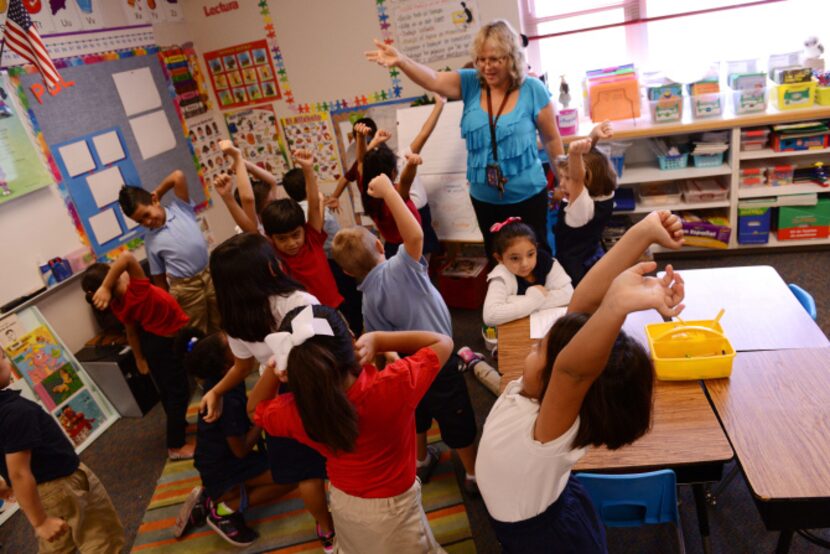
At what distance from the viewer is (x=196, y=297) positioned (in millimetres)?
3477

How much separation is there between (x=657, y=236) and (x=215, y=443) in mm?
1779

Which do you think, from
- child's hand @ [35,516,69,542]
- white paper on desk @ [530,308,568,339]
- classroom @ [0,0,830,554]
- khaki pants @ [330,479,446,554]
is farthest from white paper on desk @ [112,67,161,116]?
khaki pants @ [330,479,446,554]

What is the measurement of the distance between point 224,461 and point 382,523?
0.92m

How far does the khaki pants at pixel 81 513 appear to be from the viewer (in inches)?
83.0

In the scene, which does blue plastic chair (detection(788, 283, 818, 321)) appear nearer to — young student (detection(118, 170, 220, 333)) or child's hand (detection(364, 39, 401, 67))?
child's hand (detection(364, 39, 401, 67))

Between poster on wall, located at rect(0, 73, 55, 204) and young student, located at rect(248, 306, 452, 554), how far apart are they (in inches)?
89.7

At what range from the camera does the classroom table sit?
61.4 inches

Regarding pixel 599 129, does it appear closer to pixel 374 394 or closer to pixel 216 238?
→ pixel 374 394

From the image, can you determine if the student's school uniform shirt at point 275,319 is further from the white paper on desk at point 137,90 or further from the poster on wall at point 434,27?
the white paper on desk at point 137,90

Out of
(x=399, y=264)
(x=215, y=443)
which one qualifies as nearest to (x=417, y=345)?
(x=399, y=264)

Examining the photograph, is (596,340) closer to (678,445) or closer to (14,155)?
(678,445)

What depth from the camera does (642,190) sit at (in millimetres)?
4023

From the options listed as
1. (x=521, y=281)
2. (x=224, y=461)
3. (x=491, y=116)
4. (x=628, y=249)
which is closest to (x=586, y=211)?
(x=521, y=281)

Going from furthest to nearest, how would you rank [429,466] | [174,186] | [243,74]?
1. [243,74]
2. [174,186]
3. [429,466]
